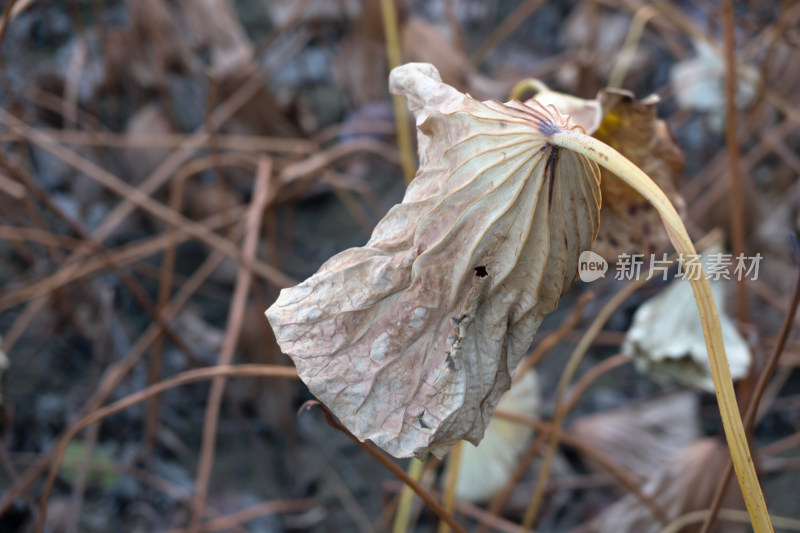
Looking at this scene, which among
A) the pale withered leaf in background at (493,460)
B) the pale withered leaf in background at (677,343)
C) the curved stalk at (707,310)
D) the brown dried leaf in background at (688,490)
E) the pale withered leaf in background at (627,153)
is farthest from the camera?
the pale withered leaf in background at (493,460)

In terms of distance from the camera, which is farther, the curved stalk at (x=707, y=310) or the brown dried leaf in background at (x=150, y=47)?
the brown dried leaf in background at (x=150, y=47)

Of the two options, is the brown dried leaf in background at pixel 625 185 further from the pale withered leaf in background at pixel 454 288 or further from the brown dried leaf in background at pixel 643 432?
the brown dried leaf in background at pixel 643 432

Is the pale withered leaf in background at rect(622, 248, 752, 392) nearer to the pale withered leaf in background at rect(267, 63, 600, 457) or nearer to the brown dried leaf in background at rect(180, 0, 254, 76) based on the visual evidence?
the pale withered leaf in background at rect(267, 63, 600, 457)

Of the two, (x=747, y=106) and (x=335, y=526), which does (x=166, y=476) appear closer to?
(x=335, y=526)

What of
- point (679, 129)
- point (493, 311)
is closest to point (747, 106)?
point (679, 129)

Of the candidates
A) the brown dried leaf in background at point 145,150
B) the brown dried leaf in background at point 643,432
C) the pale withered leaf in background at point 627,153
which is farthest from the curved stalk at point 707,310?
the brown dried leaf in background at point 145,150

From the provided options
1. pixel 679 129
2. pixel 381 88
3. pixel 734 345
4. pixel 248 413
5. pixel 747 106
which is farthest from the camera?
pixel 679 129
